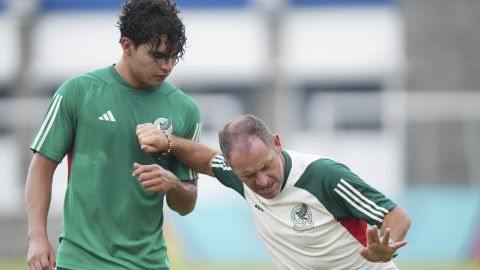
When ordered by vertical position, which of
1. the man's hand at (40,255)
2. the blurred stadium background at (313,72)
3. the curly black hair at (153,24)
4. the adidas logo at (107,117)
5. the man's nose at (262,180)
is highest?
the curly black hair at (153,24)

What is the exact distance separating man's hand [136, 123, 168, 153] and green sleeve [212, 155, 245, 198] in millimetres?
666

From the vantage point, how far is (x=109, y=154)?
21.4ft

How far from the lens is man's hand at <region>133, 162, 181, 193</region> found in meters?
6.27

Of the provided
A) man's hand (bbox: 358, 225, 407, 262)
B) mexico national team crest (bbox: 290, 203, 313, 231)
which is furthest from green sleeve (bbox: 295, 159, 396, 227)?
man's hand (bbox: 358, 225, 407, 262)

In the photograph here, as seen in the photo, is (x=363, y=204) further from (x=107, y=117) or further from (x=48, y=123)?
(x=48, y=123)

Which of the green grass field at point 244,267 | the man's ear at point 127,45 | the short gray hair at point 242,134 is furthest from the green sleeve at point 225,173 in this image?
the green grass field at point 244,267

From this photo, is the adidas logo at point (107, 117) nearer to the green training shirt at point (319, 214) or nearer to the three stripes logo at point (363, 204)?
the green training shirt at point (319, 214)

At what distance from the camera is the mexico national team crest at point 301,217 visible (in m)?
6.64

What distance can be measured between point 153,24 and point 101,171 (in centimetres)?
90

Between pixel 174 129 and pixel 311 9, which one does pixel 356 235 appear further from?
pixel 311 9

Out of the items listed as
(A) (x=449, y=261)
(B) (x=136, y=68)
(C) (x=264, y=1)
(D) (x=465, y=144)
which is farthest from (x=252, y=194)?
(C) (x=264, y=1)

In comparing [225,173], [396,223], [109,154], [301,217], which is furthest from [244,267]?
[396,223]

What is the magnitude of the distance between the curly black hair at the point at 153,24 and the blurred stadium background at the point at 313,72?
17819 millimetres

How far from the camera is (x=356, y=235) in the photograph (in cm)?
665
